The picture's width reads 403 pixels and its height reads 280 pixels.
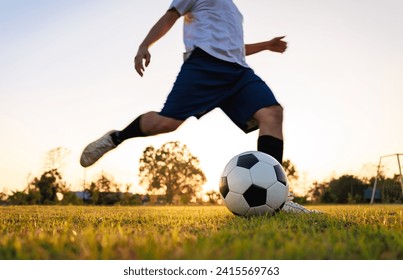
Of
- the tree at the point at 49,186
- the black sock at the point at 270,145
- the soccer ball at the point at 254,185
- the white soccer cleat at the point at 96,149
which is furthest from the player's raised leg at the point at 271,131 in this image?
the tree at the point at 49,186

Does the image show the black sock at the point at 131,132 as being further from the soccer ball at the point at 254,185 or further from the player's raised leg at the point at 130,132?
the soccer ball at the point at 254,185

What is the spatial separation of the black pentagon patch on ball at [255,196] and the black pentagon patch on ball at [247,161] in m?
0.21

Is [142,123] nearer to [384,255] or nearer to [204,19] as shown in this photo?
[204,19]

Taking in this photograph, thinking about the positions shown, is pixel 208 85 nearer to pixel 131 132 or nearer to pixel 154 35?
pixel 154 35

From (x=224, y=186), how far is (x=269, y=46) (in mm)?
2041

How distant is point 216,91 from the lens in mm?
4055

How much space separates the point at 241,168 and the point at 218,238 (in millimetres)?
1776

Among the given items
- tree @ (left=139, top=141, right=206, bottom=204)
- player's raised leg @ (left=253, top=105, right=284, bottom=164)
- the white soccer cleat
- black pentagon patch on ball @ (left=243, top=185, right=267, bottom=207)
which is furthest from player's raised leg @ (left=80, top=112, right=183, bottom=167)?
tree @ (left=139, top=141, right=206, bottom=204)

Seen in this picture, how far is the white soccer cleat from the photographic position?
406 cm

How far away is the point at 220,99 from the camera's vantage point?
13.4 ft

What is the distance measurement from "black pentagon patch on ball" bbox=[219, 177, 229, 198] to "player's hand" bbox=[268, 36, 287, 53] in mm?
1942

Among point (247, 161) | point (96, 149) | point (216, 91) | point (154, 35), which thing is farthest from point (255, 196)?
point (154, 35)

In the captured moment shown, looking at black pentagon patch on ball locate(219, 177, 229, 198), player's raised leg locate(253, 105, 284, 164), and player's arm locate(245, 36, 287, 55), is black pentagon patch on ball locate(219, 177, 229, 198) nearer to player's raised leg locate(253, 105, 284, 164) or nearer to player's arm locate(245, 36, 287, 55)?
player's raised leg locate(253, 105, 284, 164)

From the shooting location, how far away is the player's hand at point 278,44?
4906 millimetres
